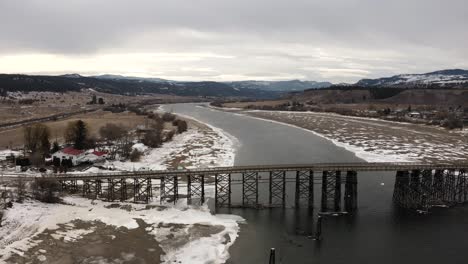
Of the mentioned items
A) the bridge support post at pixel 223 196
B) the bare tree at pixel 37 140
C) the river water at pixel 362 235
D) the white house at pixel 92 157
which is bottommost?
the river water at pixel 362 235

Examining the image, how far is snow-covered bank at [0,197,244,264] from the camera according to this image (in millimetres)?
35125

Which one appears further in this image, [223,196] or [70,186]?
[70,186]

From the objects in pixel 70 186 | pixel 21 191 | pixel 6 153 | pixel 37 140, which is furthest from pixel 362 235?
pixel 6 153

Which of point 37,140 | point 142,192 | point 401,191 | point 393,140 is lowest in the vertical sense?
point 142,192

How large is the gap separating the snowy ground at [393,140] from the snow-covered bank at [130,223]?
3997 cm

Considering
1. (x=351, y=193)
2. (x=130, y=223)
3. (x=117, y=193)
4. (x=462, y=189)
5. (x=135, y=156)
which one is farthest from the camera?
(x=135, y=156)

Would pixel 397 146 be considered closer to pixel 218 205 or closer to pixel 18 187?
pixel 218 205

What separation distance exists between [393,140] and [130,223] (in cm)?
7421

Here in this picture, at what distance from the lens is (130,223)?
4103 cm

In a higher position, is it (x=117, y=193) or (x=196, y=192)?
(x=196, y=192)

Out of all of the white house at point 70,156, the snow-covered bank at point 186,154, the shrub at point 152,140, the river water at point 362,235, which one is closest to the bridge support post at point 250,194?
the river water at point 362,235

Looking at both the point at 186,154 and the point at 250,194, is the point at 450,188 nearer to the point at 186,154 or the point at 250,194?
the point at 250,194

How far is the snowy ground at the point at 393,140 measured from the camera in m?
78.2

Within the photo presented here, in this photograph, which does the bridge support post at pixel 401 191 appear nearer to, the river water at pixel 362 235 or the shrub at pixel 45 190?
the river water at pixel 362 235
